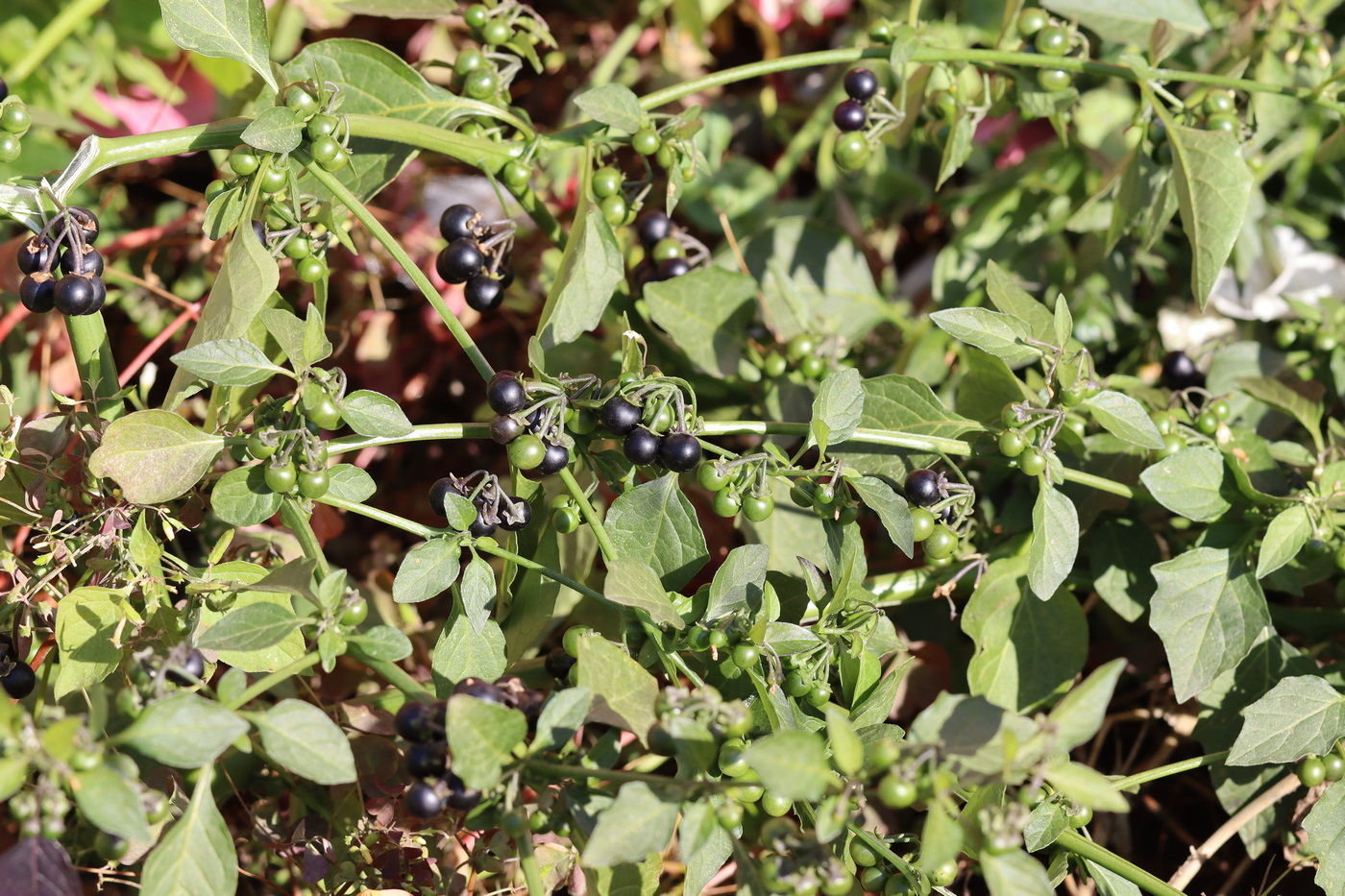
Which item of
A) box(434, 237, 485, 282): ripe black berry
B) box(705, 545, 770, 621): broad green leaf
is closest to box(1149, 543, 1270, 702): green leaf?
box(705, 545, 770, 621): broad green leaf

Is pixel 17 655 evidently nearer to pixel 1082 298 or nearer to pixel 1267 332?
pixel 1082 298

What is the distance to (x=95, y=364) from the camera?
38.2 inches

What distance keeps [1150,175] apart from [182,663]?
44.5 inches

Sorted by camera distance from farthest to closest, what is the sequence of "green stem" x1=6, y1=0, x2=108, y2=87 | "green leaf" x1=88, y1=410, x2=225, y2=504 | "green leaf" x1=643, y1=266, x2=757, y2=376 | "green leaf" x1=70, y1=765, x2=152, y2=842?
"green stem" x1=6, y1=0, x2=108, y2=87 < "green leaf" x1=643, y1=266, x2=757, y2=376 < "green leaf" x1=88, y1=410, x2=225, y2=504 < "green leaf" x1=70, y1=765, x2=152, y2=842

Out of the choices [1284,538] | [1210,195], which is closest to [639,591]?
[1284,538]

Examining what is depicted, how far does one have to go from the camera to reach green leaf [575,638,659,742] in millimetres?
776

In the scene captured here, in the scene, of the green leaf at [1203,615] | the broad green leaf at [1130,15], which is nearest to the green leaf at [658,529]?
the green leaf at [1203,615]

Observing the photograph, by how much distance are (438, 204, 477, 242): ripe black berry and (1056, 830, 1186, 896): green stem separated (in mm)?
800

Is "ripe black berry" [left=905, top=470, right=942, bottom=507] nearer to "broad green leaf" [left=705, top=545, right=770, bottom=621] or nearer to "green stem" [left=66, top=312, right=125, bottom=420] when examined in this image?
"broad green leaf" [left=705, top=545, right=770, bottom=621]

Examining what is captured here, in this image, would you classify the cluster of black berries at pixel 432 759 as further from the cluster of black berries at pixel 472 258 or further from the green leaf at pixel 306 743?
the cluster of black berries at pixel 472 258

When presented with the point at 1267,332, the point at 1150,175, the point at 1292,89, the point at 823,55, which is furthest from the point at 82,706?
the point at 1267,332

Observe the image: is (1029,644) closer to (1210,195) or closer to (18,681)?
(1210,195)

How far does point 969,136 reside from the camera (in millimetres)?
1194

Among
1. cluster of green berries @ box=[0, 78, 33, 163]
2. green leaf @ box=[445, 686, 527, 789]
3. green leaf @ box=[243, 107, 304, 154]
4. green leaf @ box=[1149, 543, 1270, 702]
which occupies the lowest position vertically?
green leaf @ box=[1149, 543, 1270, 702]
